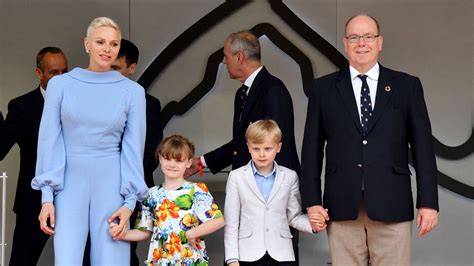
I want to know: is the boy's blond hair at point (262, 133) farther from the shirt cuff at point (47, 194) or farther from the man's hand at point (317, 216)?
the shirt cuff at point (47, 194)

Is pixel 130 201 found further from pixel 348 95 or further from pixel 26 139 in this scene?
pixel 26 139

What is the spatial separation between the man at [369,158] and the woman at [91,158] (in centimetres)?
83

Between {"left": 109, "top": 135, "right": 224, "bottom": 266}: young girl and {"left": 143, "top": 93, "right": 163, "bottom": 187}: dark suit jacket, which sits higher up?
{"left": 143, "top": 93, "right": 163, "bottom": 187}: dark suit jacket

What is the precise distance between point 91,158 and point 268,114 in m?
1.23

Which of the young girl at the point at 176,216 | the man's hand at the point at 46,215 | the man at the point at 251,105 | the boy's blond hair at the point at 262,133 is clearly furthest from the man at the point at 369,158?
the man's hand at the point at 46,215

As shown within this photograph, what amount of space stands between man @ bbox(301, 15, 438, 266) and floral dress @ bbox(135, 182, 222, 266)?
0.51 m

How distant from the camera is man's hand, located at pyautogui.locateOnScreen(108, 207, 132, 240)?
355cm

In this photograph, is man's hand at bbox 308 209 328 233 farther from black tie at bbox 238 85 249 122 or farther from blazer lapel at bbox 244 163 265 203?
black tie at bbox 238 85 249 122

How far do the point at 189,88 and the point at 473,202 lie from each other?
2170mm

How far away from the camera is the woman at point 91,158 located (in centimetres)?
351

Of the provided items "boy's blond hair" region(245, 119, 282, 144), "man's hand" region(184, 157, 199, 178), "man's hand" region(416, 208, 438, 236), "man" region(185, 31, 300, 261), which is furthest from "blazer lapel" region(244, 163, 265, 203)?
"man's hand" region(184, 157, 199, 178)

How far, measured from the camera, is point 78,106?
356cm

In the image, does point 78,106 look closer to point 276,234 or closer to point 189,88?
point 276,234

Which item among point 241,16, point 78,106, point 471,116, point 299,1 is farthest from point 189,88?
point 78,106
